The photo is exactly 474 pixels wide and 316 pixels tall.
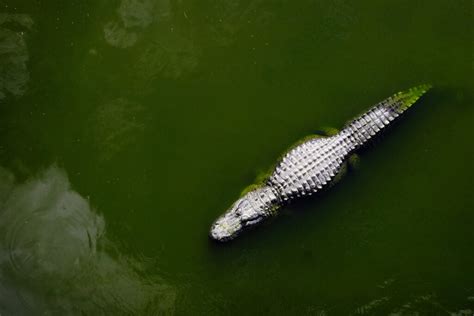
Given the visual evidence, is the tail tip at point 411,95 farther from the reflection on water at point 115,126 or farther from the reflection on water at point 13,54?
the reflection on water at point 13,54

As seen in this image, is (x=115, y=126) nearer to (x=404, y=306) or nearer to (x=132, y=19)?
(x=132, y=19)

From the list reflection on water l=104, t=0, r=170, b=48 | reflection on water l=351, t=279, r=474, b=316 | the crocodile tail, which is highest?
reflection on water l=104, t=0, r=170, b=48

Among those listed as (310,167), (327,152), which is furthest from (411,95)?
(310,167)

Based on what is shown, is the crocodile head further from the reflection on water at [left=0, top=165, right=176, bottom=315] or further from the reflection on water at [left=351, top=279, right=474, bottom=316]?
the reflection on water at [left=351, top=279, right=474, bottom=316]

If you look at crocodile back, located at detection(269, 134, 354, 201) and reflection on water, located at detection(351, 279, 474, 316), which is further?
reflection on water, located at detection(351, 279, 474, 316)

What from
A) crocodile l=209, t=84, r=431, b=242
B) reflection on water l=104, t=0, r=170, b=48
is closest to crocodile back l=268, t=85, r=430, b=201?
crocodile l=209, t=84, r=431, b=242

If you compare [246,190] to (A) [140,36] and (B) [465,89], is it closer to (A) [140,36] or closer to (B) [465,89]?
(A) [140,36]

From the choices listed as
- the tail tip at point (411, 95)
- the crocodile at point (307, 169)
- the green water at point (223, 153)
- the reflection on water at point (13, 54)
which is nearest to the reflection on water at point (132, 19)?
the green water at point (223, 153)

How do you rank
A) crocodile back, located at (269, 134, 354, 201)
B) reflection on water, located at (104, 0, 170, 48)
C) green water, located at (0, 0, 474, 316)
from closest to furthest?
crocodile back, located at (269, 134, 354, 201) → green water, located at (0, 0, 474, 316) → reflection on water, located at (104, 0, 170, 48)
